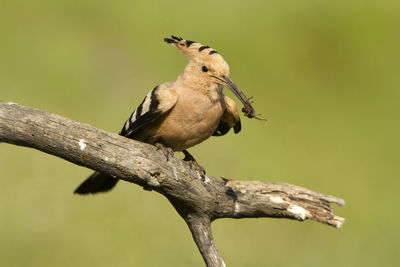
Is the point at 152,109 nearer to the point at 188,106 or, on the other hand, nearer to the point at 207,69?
the point at 188,106

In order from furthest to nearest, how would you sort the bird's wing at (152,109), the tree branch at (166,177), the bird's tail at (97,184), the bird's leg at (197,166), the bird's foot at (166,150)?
the bird's tail at (97,184) → the bird's leg at (197,166) → the bird's wing at (152,109) → the bird's foot at (166,150) → the tree branch at (166,177)

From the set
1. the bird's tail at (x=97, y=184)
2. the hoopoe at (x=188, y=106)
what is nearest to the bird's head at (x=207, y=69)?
the hoopoe at (x=188, y=106)

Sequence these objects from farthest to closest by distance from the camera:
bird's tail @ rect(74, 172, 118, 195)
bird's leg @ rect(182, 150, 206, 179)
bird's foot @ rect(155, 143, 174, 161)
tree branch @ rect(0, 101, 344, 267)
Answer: bird's tail @ rect(74, 172, 118, 195)
bird's leg @ rect(182, 150, 206, 179)
bird's foot @ rect(155, 143, 174, 161)
tree branch @ rect(0, 101, 344, 267)

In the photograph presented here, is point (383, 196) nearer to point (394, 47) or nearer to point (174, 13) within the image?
point (394, 47)

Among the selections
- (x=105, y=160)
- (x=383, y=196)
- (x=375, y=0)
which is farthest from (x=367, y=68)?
(x=105, y=160)

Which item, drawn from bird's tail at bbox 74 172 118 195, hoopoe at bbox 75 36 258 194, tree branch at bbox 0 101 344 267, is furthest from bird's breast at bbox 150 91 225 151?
bird's tail at bbox 74 172 118 195

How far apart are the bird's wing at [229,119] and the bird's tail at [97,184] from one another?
0.72 meters

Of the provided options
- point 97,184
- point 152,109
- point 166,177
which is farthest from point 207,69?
point 97,184

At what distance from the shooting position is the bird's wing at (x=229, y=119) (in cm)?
375

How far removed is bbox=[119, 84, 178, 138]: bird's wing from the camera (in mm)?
3447

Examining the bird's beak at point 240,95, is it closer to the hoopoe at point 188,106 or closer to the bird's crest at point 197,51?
the hoopoe at point 188,106

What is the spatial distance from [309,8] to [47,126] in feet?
21.7

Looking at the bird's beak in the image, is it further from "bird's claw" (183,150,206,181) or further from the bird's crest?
"bird's claw" (183,150,206,181)

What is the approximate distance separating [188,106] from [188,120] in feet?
0.26
